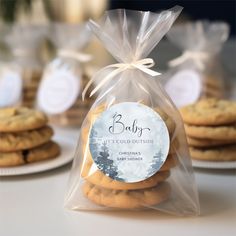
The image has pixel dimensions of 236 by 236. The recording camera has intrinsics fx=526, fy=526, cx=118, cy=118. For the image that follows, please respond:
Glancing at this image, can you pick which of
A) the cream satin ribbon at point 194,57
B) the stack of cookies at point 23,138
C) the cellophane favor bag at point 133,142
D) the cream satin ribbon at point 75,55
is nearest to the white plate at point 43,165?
the stack of cookies at point 23,138

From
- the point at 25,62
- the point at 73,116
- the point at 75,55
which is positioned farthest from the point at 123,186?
the point at 25,62

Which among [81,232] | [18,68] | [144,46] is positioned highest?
[144,46]

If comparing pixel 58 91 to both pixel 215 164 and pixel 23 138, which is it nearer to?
pixel 23 138

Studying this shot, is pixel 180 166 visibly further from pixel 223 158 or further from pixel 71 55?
pixel 71 55

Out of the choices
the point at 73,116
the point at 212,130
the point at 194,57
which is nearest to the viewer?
the point at 212,130

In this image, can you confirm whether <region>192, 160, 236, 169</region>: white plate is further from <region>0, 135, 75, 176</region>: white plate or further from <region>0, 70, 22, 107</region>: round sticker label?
<region>0, 70, 22, 107</region>: round sticker label

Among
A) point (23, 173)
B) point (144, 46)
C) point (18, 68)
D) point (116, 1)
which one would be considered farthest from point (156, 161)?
point (116, 1)
